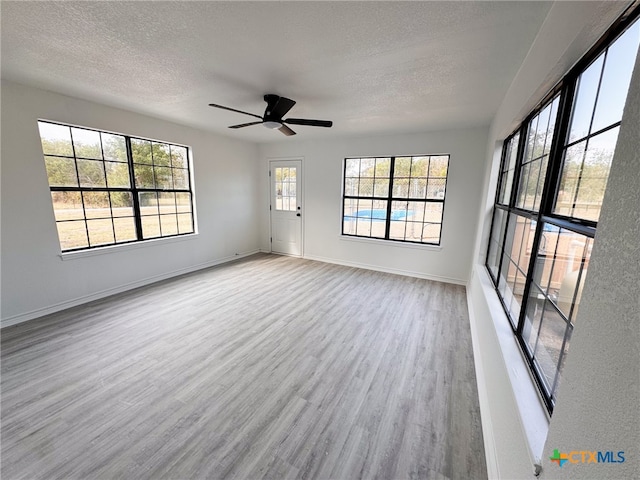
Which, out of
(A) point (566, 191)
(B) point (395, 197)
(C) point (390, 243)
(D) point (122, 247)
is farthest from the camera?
(C) point (390, 243)

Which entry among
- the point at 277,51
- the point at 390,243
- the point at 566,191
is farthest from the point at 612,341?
the point at 390,243

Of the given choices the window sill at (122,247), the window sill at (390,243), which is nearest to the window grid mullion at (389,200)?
the window sill at (390,243)

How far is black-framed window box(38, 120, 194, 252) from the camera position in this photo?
2.95 m

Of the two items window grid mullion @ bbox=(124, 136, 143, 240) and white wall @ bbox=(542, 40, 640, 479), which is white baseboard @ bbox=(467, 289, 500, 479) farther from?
window grid mullion @ bbox=(124, 136, 143, 240)

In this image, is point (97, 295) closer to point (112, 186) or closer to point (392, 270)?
point (112, 186)

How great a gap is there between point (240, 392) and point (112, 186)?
10.6 ft

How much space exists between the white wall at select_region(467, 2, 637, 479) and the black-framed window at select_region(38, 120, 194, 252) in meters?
4.38

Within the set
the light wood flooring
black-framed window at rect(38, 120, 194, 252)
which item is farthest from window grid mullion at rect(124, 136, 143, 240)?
the light wood flooring

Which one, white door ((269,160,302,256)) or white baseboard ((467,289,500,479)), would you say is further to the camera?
white door ((269,160,302,256))

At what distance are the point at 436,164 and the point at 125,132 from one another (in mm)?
4529

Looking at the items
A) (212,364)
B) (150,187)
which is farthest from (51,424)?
(150,187)

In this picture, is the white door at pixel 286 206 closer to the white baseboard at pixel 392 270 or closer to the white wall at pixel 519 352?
the white baseboard at pixel 392 270

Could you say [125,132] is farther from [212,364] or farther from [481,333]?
[481,333]

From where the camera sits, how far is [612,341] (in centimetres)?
55
